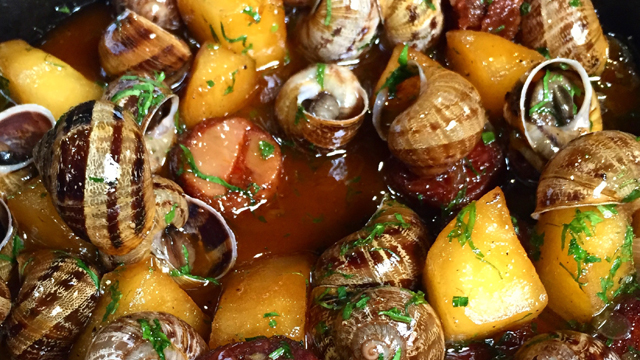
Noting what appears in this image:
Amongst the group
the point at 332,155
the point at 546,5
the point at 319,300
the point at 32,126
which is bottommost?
the point at 319,300

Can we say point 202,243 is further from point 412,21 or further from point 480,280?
point 412,21

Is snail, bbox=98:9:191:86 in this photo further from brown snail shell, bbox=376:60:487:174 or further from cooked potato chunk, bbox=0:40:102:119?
brown snail shell, bbox=376:60:487:174

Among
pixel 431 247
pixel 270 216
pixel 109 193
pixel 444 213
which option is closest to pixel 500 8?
pixel 444 213

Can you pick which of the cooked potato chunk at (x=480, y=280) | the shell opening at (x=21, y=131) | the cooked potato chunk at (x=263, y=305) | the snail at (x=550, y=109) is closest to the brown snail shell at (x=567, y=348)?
the cooked potato chunk at (x=480, y=280)

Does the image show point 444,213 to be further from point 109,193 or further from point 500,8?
point 109,193

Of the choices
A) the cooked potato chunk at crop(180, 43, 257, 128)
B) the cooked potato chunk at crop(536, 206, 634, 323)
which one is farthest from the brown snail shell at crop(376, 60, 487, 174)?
the cooked potato chunk at crop(180, 43, 257, 128)

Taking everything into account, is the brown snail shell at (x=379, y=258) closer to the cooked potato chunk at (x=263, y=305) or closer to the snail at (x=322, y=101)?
the cooked potato chunk at (x=263, y=305)
